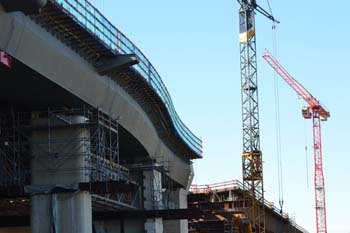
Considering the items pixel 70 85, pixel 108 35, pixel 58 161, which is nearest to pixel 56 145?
pixel 58 161

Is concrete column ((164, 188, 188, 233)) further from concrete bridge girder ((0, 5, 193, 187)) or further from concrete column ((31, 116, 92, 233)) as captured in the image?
concrete column ((31, 116, 92, 233))

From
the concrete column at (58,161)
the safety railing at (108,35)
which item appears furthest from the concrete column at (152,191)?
the concrete column at (58,161)

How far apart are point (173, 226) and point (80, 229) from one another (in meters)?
28.1

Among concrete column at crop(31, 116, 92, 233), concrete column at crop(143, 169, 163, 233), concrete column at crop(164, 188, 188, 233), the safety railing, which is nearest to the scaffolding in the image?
concrete column at crop(31, 116, 92, 233)

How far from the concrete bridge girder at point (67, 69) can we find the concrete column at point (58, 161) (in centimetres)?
183

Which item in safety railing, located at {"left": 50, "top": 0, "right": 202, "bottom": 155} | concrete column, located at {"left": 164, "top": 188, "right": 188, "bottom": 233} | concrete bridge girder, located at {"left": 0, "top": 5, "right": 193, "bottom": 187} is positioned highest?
safety railing, located at {"left": 50, "top": 0, "right": 202, "bottom": 155}

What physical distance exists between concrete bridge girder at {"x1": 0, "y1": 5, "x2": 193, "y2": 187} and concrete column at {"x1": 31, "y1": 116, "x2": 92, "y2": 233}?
1827 millimetres

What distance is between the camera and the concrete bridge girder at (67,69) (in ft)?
90.4

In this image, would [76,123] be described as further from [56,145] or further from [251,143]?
[251,143]

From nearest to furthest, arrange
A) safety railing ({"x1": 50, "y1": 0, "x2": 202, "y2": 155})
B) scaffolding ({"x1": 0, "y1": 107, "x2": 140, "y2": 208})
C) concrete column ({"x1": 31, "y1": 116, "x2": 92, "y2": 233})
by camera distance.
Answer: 1. safety railing ({"x1": 50, "y1": 0, "x2": 202, "y2": 155})
2. concrete column ({"x1": 31, "y1": 116, "x2": 92, "y2": 233})
3. scaffolding ({"x1": 0, "y1": 107, "x2": 140, "y2": 208})

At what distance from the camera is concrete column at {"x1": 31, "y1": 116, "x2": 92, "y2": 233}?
111 ft

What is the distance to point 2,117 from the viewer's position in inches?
1436

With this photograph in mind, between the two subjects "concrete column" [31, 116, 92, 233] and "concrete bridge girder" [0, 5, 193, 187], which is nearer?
"concrete bridge girder" [0, 5, 193, 187]

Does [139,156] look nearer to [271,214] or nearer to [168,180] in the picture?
[168,180]
